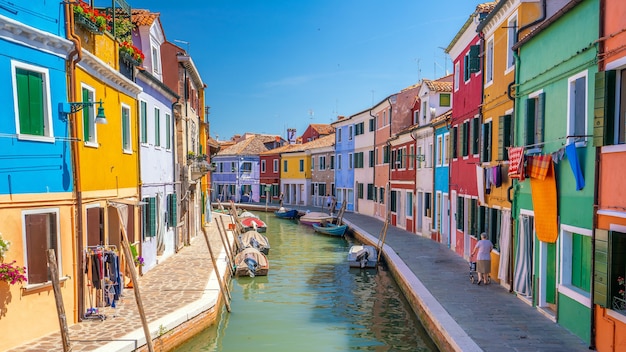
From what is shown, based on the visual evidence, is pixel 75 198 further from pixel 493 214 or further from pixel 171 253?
pixel 493 214

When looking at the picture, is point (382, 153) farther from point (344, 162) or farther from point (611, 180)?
point (611, 180)

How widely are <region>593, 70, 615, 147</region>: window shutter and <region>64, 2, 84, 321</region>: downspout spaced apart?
9.75 m

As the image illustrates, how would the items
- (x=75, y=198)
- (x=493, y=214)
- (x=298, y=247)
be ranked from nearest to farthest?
(x=75, y=198) < (x=493, y=214) < (x=298, y=247)

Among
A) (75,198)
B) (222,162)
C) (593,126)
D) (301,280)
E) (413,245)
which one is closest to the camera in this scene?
(593,126)

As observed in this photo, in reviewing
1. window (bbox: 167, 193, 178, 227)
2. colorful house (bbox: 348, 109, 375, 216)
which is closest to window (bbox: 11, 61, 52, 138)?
window (bbox: 167, 193, 178, 227)

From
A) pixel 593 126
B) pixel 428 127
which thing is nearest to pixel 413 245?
pixel 428 127

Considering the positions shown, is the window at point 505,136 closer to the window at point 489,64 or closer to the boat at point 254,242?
the window at point 489,64

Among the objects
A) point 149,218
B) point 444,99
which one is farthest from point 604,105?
point 444,99

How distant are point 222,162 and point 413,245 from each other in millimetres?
41302

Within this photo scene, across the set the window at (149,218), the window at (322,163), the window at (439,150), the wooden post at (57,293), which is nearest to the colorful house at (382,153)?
the window at (439,150)

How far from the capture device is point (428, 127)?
82.5 ft

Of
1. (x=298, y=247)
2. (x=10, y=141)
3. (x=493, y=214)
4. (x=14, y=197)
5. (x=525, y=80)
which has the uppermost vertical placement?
(x=525, y=80)

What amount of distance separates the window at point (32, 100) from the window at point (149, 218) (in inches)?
258

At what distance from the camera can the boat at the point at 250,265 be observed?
19328 millimetres
